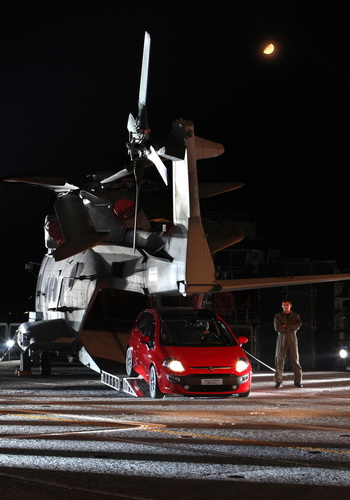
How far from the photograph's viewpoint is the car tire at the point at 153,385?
52.2 ft

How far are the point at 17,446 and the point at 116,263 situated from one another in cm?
1113

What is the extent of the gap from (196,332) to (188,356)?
62.3 inches

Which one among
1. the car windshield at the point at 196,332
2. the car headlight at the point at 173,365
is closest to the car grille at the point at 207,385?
the car headlight at the point at 173,365

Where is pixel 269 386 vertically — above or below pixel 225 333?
below

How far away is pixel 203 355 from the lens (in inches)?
624

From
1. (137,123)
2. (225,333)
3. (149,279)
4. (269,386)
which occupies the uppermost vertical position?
(137,123)

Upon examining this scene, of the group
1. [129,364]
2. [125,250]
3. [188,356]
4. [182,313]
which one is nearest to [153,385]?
[188,356]

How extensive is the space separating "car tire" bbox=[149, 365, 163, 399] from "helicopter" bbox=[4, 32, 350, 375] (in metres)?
1.88

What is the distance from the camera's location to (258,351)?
25.3 meters

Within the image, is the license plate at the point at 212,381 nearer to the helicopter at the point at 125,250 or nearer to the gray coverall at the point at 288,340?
the helicopter at the point at 125,250

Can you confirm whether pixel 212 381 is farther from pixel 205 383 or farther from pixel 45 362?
pixel 45 362

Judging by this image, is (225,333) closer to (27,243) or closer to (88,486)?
(88,486)

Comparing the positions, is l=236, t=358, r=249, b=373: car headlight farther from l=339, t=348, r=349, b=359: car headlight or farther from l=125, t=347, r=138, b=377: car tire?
l=339, t=348, r=349, b=359: car headlight

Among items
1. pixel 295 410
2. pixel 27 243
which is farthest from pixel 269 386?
pixel 27 243
